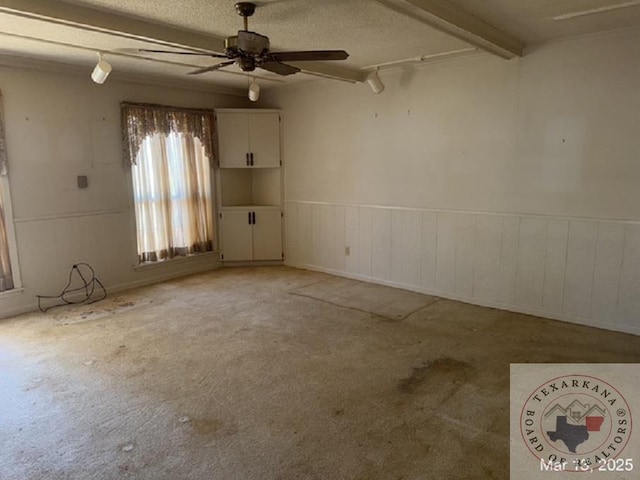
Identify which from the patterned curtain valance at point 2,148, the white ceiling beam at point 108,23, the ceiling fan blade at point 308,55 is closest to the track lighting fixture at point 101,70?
the white ceiling beam at point 108,23

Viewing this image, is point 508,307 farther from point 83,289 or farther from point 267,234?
point 83,289

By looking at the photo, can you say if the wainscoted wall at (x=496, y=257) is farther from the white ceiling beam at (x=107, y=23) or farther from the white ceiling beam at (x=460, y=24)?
the white ceiling beam at (x=107, y=23)

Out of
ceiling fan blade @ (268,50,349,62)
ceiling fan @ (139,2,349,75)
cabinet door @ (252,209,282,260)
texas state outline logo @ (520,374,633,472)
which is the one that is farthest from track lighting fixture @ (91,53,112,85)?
texas state outline logo @ (520,374,633,472)

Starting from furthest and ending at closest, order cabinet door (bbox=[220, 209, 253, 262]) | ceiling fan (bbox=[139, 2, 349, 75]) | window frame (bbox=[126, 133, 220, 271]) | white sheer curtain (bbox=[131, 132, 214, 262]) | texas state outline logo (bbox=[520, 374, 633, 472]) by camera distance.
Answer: cabinet door (bbox=[220, 209, 253, 262]) < white sheer curtain (bbox=[131, 132, 214, 262]) < window frame (bbox=[126, 133, 220, 271]) < ceiling fan (bbox=[139, 2, 349, 75]) < texas state outline logo (bbox=[520, 374, 633, 472])

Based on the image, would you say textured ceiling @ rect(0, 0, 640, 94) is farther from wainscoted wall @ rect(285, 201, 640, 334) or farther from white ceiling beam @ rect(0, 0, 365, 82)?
wainscoted wall @ rect(285, 201, 640, 334)

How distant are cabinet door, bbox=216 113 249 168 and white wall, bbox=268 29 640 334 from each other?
31.7 inches

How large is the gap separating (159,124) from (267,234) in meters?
2.14

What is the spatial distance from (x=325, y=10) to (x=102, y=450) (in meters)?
3.10

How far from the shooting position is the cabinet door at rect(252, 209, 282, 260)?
260 inches

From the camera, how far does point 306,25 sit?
340 cm

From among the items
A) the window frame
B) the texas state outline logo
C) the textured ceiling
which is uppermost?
the textured ceiling

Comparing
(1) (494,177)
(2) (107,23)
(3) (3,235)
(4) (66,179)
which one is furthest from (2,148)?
(1) (494,177)

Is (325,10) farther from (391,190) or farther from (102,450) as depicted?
(102,450)

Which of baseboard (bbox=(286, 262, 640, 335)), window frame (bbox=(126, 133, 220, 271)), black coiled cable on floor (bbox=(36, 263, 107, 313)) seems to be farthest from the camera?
window frame (bbox=(126, 133, 220, 271))
